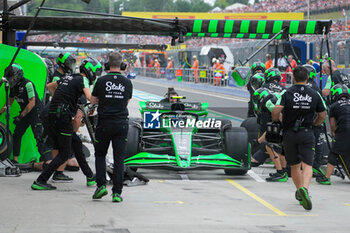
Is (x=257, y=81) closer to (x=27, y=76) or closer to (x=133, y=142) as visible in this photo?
(x=133, y=142)

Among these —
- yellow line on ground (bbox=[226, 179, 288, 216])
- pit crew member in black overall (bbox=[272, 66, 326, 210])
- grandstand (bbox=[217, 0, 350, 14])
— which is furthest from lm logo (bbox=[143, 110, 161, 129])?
grandstand (bbox=[217, 0, 350, 14])

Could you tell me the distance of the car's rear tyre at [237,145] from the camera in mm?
11055

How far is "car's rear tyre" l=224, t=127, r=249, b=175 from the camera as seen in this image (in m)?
11.1

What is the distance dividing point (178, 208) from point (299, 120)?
1.83 metres

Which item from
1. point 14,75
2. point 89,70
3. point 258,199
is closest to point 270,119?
point 258,199

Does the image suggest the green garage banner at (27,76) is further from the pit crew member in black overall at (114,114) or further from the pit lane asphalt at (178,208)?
the pit crew member in black overall at (114,114)

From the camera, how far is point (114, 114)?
8.52 m

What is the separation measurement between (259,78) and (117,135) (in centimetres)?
447

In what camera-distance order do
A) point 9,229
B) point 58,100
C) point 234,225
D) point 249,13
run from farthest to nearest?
point 249,13, point 58,100, point 234,225, point 9,229

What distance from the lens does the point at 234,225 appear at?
7301 millimetres

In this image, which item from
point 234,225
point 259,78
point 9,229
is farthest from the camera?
point 259,78

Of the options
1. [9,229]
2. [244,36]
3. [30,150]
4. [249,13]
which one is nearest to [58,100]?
[30,150]

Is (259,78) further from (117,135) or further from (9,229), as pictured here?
(9,229)

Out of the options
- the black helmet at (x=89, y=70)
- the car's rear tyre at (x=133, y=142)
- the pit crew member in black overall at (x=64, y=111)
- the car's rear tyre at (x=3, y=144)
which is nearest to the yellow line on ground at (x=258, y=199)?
the car's rear tyre at (x=133, y=142)
